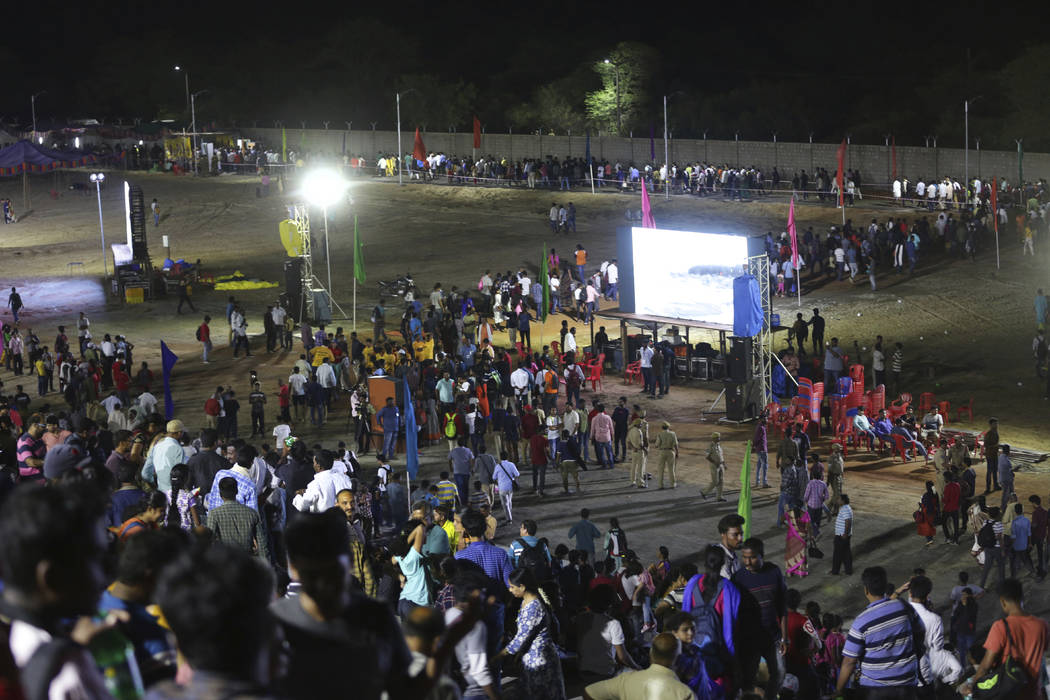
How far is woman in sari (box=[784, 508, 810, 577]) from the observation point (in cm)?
1652

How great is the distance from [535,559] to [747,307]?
15118mm

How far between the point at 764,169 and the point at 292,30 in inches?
3513

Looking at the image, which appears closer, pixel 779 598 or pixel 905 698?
pixel 905 698

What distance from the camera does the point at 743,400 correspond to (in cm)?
2623

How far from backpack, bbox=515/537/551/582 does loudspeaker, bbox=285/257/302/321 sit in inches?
929

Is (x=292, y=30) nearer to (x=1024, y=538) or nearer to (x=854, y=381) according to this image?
(x=854, y=381)

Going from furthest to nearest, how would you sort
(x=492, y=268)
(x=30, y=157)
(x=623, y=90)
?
(x=623, y=90)
(x=30, y=157)
(x=492, y=268)

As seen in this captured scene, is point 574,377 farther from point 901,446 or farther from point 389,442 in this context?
point 901,446

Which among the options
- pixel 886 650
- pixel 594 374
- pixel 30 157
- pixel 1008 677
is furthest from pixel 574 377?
pixel 30 157

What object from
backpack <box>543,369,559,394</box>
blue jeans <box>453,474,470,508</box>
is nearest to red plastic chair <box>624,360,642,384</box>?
backpack <box>543,369,559,394</box>

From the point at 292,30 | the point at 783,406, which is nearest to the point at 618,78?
the point at 783,406

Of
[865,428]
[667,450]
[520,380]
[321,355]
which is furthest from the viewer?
[321,355]

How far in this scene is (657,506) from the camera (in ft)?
65.3

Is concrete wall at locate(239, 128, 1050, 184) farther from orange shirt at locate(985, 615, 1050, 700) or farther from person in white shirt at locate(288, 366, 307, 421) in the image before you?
orange shirt at locate(985, 615, 1050, 700)
